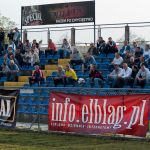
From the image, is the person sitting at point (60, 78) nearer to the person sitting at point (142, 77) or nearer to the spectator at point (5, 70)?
the person sitting at point (142, 77)

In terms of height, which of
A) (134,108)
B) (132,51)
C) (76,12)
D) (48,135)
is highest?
(76,12)

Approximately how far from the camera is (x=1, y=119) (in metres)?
18.3

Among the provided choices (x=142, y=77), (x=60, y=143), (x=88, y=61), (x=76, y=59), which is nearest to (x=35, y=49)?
(x=76, y=59)

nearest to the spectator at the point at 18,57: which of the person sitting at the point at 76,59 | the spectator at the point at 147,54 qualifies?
the person sitting at the point at 76,59

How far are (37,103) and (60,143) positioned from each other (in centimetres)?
550

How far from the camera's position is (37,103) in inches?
782

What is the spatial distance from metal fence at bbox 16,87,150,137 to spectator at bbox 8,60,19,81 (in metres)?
4.52

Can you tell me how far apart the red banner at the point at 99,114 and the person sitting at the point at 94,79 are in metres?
4.21

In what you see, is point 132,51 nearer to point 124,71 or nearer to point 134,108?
point 124,71

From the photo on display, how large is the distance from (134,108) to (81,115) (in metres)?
1.93

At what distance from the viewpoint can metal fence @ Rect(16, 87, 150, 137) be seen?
56.8 ft

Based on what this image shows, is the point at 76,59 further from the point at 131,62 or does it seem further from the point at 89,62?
the point at 131,62

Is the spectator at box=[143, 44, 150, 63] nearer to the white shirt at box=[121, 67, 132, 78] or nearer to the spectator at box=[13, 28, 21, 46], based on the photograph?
the white shirt at box=[121, 67, 132, 78]

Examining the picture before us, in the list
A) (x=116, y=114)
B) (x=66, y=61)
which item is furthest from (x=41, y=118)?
(x=66, y=61)
